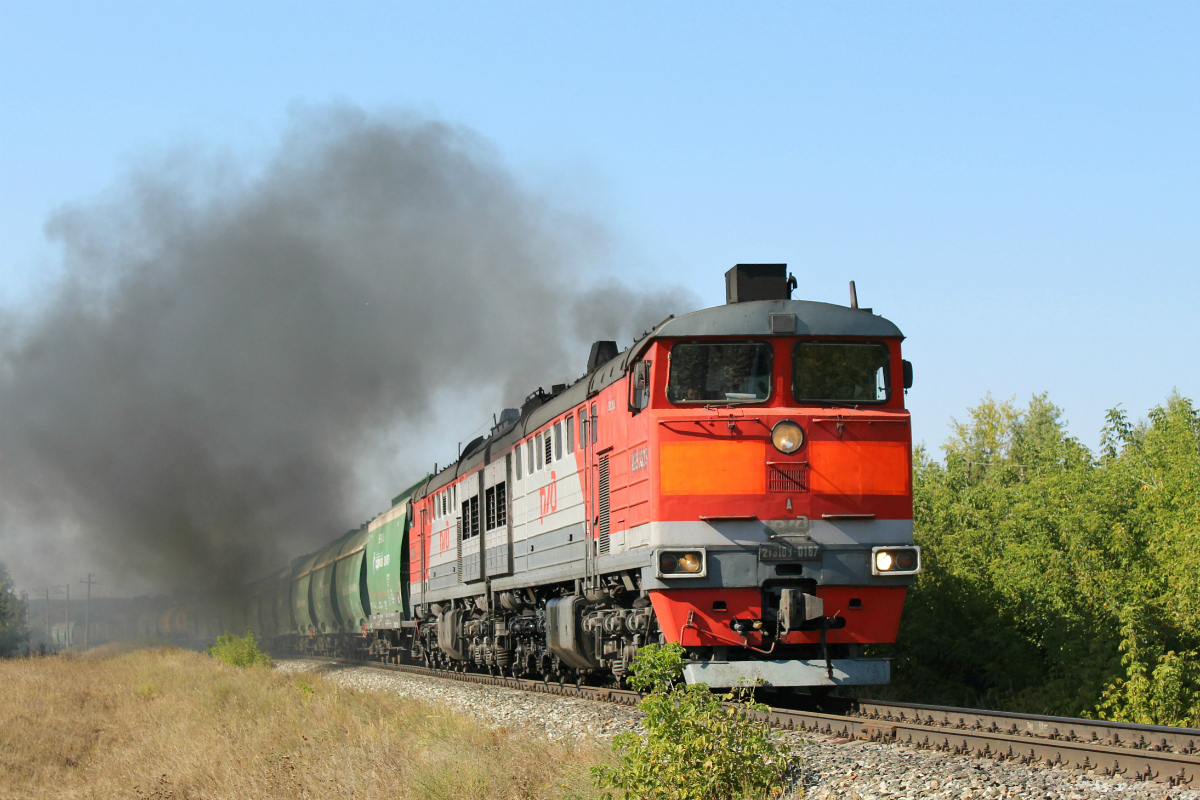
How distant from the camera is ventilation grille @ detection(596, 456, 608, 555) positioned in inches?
540

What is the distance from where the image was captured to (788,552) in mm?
11523

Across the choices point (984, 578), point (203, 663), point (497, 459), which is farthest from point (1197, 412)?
point (203, 663)

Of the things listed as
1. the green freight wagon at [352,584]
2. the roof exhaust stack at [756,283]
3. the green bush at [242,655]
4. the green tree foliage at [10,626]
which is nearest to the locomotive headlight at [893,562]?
the roof exhaust stack at [756,283]

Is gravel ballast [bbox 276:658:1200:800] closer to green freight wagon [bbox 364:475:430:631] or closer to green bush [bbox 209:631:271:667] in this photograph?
green freight wagon [bbox 364:475:430:631]

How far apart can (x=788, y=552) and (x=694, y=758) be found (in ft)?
12.9

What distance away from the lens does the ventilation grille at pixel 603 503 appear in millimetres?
13727

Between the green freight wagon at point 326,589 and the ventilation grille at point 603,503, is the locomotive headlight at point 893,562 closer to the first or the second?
the ventilation grille at point 603,503

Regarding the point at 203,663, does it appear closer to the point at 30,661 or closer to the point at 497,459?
the point at 30,661

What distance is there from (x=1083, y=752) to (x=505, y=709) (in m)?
8.71

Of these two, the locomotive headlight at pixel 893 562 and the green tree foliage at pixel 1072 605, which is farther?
the green tree foliage at pixel 1072 605

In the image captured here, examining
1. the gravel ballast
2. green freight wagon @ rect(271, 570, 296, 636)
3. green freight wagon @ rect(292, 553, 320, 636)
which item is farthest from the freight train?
green freight wagon @ rect(271, 570, 296, 636)

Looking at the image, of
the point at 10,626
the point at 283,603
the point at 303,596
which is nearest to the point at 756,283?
the point at 303,596

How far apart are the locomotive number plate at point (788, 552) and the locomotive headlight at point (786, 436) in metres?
0.97

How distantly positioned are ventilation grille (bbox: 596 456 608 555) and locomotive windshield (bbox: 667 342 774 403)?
2.11 meters
